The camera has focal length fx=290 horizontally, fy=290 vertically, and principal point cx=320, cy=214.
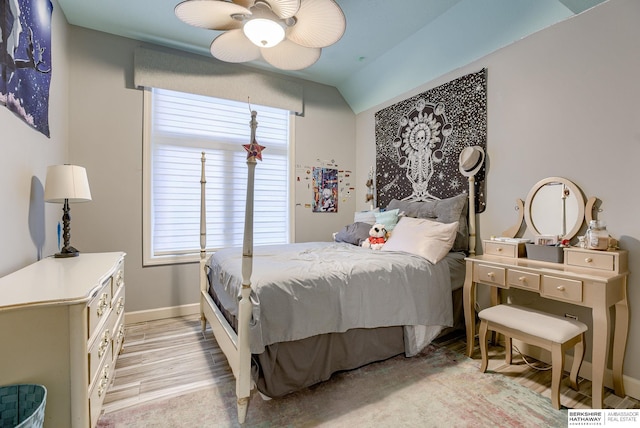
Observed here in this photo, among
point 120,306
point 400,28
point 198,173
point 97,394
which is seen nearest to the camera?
point 97,394

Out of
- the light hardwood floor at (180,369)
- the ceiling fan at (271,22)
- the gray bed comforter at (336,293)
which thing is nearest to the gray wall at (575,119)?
the light hardwood floor at (180,369)

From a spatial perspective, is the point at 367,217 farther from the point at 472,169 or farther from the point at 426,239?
the point at 472,169

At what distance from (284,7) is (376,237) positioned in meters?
1.97

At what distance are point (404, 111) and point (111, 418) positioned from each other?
3515mm

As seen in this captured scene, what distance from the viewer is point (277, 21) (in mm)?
1674

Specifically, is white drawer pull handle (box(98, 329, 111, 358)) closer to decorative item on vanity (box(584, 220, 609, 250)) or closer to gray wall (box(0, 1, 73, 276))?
gray wall (box(0, 1, 73, 276))

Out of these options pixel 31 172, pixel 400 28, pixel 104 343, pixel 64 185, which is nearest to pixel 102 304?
pixel 104 343

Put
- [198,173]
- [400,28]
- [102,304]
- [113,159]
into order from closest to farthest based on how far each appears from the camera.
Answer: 1. [102,304]
2. [400,28]
3. [113,159]
4. [198,173]

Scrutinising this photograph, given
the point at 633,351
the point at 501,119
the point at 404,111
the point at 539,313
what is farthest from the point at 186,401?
the point at 404,111

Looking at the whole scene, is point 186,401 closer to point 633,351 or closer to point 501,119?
point 633,351

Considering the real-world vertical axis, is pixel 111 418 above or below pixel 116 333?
below

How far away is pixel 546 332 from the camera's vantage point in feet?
5.23

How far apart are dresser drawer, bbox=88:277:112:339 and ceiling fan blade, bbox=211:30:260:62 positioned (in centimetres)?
170

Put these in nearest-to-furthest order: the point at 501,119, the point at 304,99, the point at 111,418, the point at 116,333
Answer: the point at 111,418 → the point at 116,333 → the point at 501,119 → the point at 304,99
